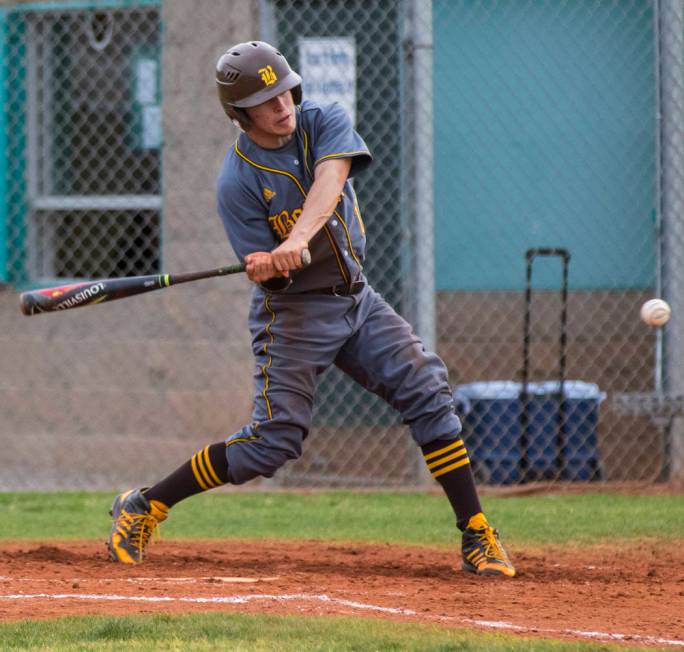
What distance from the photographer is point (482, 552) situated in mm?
5289

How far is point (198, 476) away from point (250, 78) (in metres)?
1.58

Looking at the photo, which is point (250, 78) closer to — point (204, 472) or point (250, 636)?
point (204, 472)

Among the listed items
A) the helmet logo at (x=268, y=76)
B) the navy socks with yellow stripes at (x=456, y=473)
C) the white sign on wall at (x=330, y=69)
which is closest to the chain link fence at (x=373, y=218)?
the white sign on wall at (x=330, y=69)

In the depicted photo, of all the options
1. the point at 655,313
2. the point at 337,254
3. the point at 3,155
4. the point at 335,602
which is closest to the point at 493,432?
the point at 655,313

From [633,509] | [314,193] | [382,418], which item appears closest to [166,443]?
[382,418]

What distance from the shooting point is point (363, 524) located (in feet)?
23.1

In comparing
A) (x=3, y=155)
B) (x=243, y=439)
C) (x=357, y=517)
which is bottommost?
(x=357, y=517)

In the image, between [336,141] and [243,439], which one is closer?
[336,141]

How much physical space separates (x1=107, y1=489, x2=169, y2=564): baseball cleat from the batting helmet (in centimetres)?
163

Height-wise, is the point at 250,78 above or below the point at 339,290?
above

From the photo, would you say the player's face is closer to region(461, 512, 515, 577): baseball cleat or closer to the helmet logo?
the helmet logo

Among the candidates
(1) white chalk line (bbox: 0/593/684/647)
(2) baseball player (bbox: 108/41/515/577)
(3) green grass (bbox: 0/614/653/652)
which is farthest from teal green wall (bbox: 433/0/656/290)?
(3) green grass (bbox: 0/614/653/652)

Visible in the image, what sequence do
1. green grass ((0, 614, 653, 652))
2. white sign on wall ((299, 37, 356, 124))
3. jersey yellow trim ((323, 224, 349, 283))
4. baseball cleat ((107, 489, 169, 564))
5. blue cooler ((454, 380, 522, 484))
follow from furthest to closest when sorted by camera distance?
white sign on wall ((299, 37, 356, 124)), blue cooler ((454, 380, 522, 484)), baseball cleat ((107, 489, 169, 564)), jersey yellow trim ((323, 224, 349, 283)), green grass ((0, 614, 653, 652))

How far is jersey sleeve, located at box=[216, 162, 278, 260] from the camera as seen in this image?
521 cm
